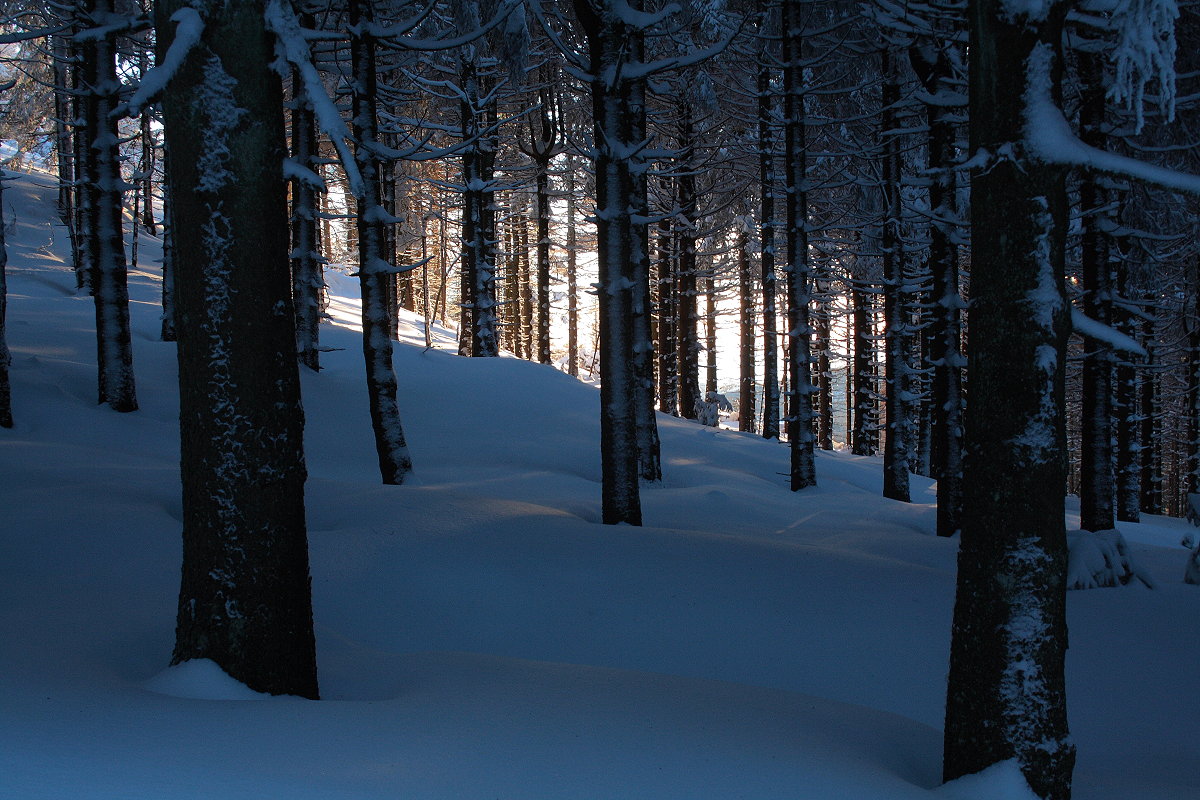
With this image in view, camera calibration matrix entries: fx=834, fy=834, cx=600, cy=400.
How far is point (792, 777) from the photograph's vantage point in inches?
134

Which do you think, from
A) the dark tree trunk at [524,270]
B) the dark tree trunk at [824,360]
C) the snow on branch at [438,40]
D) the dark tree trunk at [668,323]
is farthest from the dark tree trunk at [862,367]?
the snow on branch at [438,40]

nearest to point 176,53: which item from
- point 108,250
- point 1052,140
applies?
point 1052,140

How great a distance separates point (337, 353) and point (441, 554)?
523 inches

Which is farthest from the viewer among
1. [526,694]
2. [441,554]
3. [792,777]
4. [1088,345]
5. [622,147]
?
[1088,345]

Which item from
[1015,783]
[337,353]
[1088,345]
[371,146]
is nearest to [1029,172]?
[1015,783]

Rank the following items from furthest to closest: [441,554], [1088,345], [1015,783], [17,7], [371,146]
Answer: [17,7], [1088,345], [371,146], [441,554], [1015,783]

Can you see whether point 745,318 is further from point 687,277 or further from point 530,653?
point 530,653

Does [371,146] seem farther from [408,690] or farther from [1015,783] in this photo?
[1015,783]

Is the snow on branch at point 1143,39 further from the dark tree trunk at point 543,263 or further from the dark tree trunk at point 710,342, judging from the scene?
the dark tree trunk at point 710,342

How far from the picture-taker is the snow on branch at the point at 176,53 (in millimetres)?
3844

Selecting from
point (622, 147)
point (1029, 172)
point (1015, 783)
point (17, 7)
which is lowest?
point (1015, 783)

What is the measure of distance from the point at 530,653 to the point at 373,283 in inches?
236

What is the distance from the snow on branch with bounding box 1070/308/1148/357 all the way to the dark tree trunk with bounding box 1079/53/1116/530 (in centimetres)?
767

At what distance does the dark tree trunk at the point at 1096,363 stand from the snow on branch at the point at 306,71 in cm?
989
